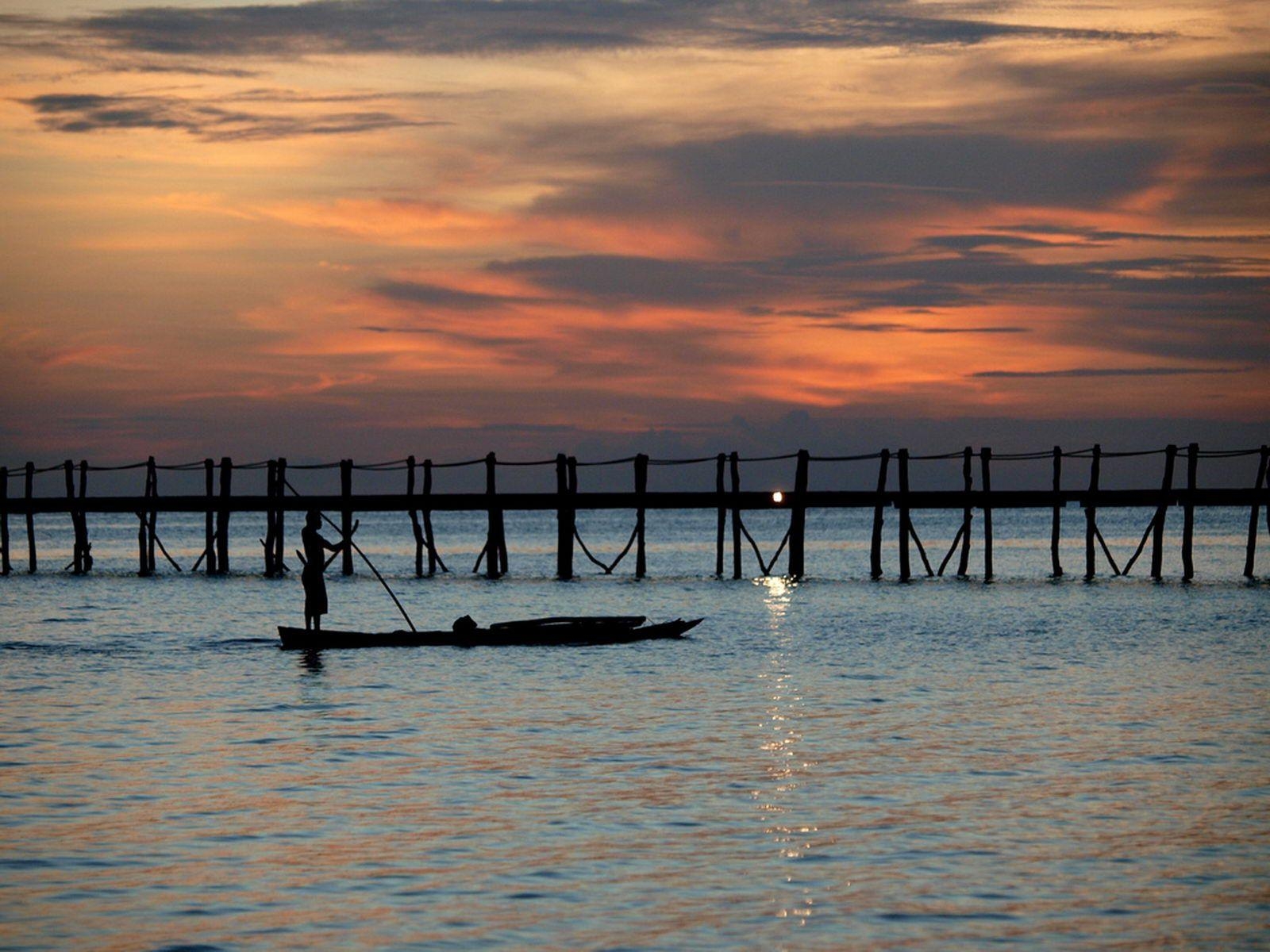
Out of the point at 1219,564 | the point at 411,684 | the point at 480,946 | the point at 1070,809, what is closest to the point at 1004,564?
the point at 1219,564

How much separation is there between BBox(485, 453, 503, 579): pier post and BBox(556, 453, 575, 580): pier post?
1692 millimetres

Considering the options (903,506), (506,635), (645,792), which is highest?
(903,506)

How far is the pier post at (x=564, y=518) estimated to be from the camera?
3812 centimetres

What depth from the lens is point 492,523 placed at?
40.7m

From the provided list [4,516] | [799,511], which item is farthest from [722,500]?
[4,516]

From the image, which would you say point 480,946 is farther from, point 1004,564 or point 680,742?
point 1004,564

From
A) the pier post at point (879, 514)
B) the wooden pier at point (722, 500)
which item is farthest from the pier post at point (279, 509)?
the pier post at point (879, 514)

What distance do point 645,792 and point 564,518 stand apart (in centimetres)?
2754

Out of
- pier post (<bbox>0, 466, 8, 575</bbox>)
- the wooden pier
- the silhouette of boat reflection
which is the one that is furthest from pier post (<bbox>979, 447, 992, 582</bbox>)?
pier post (<bbox>0, 466, 8, 575</bbox>)

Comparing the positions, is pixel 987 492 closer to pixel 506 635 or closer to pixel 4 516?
pixel 506 635

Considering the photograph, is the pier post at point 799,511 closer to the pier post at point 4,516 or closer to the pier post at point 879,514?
the pier post at point 879,514

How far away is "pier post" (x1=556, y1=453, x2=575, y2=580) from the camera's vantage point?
3812 cm

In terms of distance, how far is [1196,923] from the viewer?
867 centimetres

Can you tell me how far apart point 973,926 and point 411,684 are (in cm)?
1157
